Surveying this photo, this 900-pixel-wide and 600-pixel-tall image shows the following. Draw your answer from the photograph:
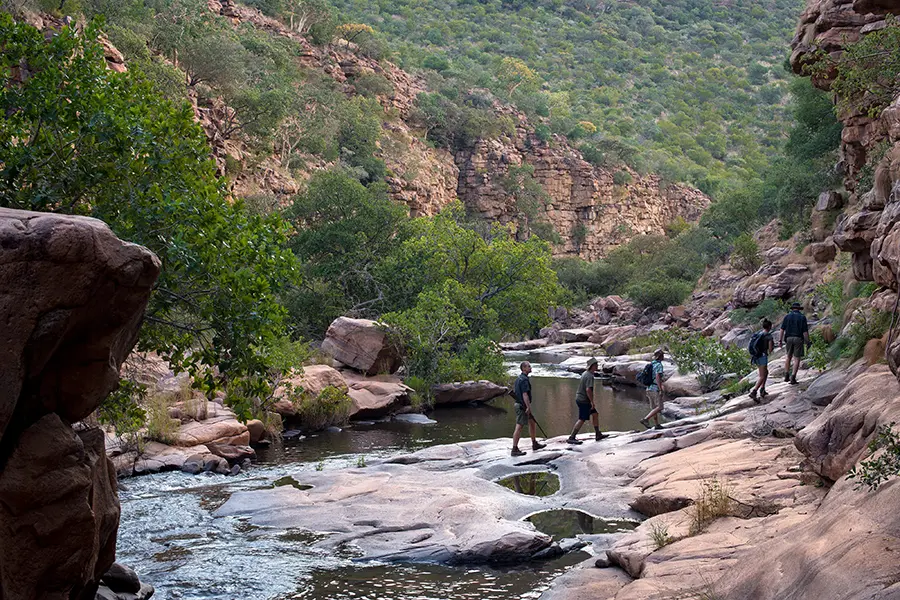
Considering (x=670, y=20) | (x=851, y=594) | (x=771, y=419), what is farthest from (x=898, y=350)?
(x=670, y=20)

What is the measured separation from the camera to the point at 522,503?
12.6m

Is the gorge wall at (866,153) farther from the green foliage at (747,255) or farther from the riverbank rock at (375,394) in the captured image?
the green foliage at (747,255)

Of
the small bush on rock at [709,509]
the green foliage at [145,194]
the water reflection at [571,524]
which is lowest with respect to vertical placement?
the water reflection at [571,524]

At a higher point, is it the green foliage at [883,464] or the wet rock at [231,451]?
the green foliage at [883,464]

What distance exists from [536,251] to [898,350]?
82.3ft

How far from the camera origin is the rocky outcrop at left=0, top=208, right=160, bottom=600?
5.65 meters

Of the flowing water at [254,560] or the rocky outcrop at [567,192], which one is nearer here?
the flowing water at [254,560]

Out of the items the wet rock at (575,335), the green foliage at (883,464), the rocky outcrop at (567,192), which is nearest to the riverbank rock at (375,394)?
the green foliage at (883,464)

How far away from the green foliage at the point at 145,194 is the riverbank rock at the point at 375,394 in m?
13.5

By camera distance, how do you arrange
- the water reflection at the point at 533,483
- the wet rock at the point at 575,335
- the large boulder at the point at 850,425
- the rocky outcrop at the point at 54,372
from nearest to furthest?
the rocky outcrop at the point at 54,372
the large boulder at the point at 850,425
the water reflection at the point at 533,483
the wet rock at the point at 575,335

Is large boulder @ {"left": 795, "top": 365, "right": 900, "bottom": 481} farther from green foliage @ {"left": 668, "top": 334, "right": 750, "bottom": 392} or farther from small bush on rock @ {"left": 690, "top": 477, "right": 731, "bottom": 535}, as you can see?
green foliage @ {"left": 668, "top": 334, "right": 750, "bottom": 392}

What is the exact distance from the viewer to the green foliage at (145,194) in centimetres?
903

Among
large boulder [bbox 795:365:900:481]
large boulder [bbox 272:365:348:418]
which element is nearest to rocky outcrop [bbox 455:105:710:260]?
large boulder [bbox 272:365:348:418]

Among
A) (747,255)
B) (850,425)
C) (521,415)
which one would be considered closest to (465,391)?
(521,415)
